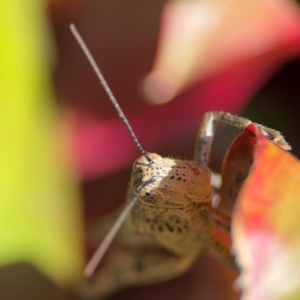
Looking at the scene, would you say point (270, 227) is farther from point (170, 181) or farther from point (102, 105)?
point (102, 105)

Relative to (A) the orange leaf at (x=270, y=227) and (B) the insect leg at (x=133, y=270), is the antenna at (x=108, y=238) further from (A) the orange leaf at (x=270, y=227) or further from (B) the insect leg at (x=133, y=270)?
(A) the orange leaf at (x=270, y=227)

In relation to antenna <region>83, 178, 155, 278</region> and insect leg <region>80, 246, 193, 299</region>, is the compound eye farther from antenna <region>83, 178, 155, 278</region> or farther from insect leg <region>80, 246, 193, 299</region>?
insect leg <region>80, 246, 193, 299</region>


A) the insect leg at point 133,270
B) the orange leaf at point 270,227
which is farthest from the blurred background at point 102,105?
the orange leaf at point 270,227

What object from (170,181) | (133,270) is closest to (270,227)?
(170,181)

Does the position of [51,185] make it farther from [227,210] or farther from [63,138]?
[227,210]

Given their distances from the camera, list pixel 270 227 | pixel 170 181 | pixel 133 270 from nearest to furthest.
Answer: pixel 270 227 → pixel 170 181 → pixel 133 270

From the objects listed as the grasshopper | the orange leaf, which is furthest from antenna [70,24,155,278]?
the orange leaf
